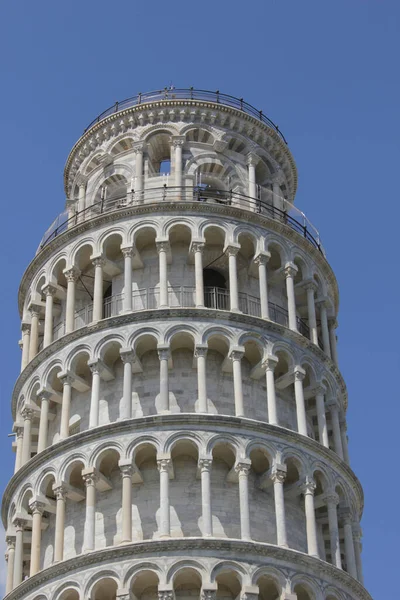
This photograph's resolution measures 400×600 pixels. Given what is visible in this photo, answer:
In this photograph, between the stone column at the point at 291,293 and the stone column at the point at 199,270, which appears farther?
the stone column at the point at 291,293

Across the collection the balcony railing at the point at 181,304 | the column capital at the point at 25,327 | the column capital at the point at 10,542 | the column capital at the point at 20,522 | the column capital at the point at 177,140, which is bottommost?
the column capital at the point at 10,542

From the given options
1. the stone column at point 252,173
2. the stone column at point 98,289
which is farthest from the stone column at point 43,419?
the stone column at point 252,173

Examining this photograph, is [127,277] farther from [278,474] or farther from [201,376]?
[278,474]

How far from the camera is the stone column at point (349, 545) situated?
3788 centimetres

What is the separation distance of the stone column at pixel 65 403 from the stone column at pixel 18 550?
2.85m

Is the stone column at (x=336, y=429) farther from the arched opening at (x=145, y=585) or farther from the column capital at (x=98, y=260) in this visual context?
the column capital at (x=98, y=260)

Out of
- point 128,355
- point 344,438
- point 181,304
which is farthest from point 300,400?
point 128,355

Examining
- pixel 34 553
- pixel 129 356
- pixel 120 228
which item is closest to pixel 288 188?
pixel 120 228

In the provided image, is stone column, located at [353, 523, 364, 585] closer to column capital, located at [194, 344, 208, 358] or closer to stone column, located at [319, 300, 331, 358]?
stone column, located at [319, 300, 331, 358]

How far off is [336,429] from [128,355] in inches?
283

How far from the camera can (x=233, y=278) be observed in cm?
4016

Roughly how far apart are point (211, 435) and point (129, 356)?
3.62 m

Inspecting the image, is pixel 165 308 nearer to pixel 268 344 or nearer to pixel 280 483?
pixel 268 344

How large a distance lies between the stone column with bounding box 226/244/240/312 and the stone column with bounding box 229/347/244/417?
1.48m
